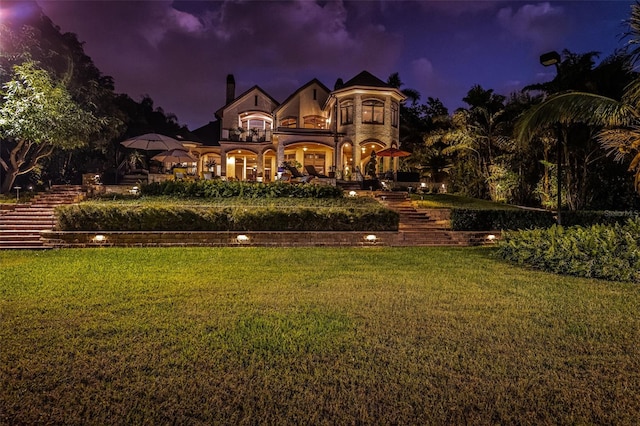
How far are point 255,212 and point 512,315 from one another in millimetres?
9133

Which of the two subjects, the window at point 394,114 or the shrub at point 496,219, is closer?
the shrub at point 496,219

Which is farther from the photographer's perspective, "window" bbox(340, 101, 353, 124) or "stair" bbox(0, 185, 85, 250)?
"window" bbox(340, 101, 353, 124)

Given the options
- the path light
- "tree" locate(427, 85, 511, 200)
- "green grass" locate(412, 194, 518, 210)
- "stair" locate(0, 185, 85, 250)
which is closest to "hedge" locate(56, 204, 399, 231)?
the path light

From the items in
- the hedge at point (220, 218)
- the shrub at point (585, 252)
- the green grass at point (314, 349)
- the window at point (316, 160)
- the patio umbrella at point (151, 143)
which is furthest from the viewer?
the window at point (316, 160)

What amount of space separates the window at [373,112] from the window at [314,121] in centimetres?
659

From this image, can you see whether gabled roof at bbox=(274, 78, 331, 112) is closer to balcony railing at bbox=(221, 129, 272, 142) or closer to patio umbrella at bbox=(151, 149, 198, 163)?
balcony railing at bbox=(221, 129, 272, 142)

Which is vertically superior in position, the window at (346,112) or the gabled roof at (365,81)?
the gabled roof at (365,81)

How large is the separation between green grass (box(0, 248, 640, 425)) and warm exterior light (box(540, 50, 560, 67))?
23.2ft

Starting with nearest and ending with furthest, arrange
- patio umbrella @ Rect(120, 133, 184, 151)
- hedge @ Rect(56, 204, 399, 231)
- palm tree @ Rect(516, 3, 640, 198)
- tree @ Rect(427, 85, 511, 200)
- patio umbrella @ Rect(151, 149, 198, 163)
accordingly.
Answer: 1. palm tree @ Rect(516, 3, 640, 198)
2. hedge @ Rect(56, 204, 399, 231)
3. patio umbrella @ Rect(120, 133, 184, 151)
4. patio umbrella @ Rect(151, 149, 198, 163)
5. tree @ Rect(427, 85, 511, 200)

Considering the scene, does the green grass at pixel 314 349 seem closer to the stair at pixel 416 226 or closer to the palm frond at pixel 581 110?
the palm frond at pixel 581 110

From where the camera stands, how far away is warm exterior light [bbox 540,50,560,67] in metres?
11.8

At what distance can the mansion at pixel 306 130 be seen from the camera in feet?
91.2

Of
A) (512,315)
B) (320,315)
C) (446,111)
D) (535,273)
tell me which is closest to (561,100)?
(535,273)

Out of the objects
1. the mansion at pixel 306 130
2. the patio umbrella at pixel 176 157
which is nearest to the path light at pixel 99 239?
the patio umbrella at pixel 176 157
